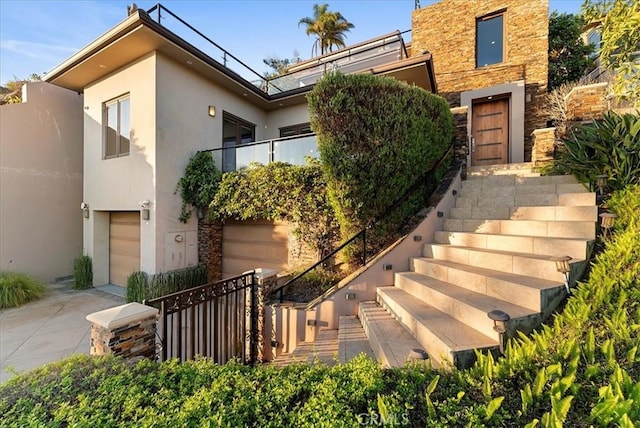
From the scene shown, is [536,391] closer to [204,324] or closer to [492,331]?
[492,331]

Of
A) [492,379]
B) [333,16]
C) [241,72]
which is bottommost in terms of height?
[492,379]

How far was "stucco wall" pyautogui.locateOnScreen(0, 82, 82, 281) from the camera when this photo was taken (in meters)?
7.86

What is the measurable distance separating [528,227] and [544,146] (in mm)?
2717

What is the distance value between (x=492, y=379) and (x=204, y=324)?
3.30 m

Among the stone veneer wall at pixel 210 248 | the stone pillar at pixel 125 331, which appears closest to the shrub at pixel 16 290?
the stone veneer wall at pixel 210 248

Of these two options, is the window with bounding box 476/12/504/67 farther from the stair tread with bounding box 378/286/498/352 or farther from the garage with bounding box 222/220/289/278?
the stair tread with bounding box 378/286/498/352

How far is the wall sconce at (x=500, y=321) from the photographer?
228 cm

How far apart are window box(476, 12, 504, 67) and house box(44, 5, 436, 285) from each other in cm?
248

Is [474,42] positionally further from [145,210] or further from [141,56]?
[145,210]

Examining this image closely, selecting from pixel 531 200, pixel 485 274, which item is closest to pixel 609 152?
pixel 531 200

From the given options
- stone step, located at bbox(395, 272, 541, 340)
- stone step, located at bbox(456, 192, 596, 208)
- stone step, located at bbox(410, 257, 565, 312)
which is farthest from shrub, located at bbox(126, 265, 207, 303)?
stone step, located at bbox(456, 192, 596, 208)

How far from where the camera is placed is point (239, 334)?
14.4ft

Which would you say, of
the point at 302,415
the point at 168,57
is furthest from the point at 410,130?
the point at 168,57

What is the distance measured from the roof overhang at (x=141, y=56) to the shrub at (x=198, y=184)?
2.58 metres
